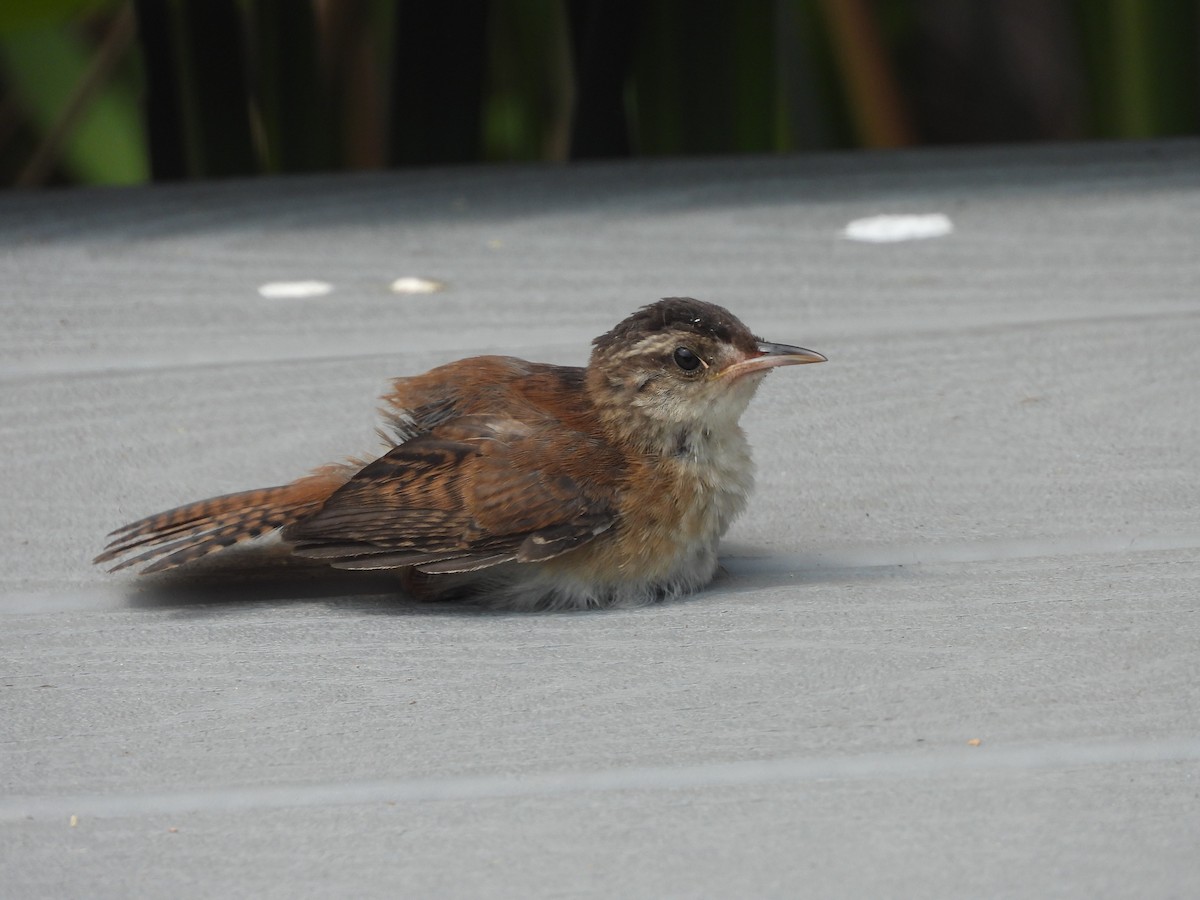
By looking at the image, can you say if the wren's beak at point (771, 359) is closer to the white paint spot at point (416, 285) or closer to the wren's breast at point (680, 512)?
the wren's breast at point (680, 512)

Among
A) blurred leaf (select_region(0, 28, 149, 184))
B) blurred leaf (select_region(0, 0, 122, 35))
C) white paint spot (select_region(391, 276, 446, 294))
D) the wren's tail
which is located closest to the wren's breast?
the wren's tail

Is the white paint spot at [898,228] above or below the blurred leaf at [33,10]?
below

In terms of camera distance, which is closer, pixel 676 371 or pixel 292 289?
pixel 676 371

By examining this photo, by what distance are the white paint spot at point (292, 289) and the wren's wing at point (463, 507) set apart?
46.2 inches

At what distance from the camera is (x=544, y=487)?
2.76 metres

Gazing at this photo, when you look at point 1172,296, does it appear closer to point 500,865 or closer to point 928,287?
point 928,287

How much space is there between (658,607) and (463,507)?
39 cm

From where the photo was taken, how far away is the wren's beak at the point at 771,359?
9.40 feet

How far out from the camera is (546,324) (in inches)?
145

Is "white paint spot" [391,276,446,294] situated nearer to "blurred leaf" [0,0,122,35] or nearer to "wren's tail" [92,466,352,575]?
"wren's tail" [92,466,352,575]

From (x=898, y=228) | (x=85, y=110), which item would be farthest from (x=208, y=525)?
(x=85, y=110)

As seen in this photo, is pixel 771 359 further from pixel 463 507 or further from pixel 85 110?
pixel 85 110

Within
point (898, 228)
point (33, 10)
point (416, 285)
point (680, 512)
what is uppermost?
point (33, 10)

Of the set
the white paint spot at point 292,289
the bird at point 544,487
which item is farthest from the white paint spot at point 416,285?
the bird at point 544,487
